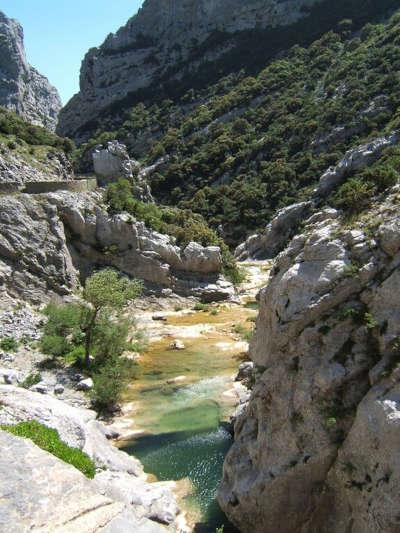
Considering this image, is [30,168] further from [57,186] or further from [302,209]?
[302,209]

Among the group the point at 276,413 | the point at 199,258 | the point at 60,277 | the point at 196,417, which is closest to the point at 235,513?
the point at 276,413

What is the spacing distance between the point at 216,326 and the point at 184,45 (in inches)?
5149

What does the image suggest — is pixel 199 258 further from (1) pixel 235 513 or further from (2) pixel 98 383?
(1) pixel 235 513

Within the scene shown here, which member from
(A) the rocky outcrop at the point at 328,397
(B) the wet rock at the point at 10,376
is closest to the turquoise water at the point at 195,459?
(A) the rocky outcrop at the point at 328,397

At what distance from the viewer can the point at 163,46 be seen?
513 feet

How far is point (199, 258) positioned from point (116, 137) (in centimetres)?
8792

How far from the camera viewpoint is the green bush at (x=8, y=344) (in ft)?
108

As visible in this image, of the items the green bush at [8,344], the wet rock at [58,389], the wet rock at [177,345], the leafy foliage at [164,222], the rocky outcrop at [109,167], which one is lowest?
the wet rock at [58,389]

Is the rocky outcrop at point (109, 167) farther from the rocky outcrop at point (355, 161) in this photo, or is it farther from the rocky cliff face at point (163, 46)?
the rocky cliff face at point (163, 46)

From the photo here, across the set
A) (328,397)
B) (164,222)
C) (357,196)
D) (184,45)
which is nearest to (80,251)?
(164,222)

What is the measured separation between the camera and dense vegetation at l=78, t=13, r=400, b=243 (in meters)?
93.4

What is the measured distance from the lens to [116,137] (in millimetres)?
134875

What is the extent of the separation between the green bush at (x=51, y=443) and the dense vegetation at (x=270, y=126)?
74.1 meters

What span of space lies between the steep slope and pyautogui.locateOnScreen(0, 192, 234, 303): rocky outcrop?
324 ft
